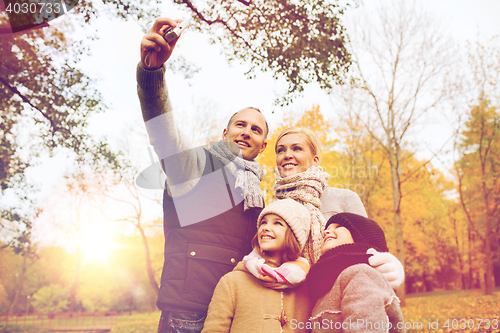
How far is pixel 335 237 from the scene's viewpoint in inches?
80.1

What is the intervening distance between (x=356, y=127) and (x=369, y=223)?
15.0m

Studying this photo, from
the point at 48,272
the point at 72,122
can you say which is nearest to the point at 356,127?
the point at 72,122

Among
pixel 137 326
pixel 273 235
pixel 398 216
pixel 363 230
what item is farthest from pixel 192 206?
pixel 137 326

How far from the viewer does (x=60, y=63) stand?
773cm

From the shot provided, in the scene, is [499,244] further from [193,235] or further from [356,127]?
[193,235]

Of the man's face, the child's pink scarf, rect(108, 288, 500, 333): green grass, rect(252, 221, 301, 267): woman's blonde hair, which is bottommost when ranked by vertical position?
rect(108, 288, 500, 333): green grass

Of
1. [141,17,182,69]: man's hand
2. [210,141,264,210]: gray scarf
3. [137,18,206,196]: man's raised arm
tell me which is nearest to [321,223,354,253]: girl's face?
[210,141,264,210]: gray scarf

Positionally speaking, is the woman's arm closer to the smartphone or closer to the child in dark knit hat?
the child in dark knit hat

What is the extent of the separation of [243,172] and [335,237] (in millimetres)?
836

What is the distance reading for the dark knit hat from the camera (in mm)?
1984

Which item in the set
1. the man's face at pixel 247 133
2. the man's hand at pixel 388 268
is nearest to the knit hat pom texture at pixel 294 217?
the man's hand at pixel 388 268

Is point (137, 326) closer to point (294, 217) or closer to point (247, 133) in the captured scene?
point (247, 133)

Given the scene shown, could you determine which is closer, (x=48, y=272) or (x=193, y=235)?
(x=193, y=235)

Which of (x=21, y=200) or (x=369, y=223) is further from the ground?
(x=21, y=200)
